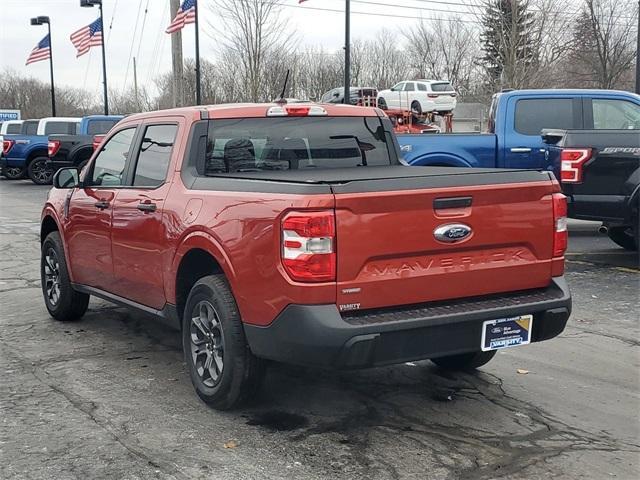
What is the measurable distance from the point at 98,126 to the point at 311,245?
64.8 ft

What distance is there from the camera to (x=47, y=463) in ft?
12.2

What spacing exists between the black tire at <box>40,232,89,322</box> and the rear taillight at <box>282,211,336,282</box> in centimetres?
347

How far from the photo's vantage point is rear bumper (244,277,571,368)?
3.63 metres

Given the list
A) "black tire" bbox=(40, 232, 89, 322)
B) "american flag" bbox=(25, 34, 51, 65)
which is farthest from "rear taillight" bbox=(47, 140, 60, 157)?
"black tire" bbox=(40, 232, 89, 322)

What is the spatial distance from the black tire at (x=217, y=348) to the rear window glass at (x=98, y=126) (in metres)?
18.2

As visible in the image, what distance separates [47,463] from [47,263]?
3509mm

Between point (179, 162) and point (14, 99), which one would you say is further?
point (14, 99)

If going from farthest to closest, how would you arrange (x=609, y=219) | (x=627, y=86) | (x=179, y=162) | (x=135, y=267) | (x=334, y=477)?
(x=627, y=86) → (x=609, y=219) → (x=135, y=267) → (x=179, y=162) → (x=334, y=477)

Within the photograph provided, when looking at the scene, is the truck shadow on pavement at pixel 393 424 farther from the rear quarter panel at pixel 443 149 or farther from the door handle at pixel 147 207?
the rear quarter panel at pixel 443 149

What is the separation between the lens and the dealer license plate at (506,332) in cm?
399

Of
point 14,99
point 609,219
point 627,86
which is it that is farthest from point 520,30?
point 14,99

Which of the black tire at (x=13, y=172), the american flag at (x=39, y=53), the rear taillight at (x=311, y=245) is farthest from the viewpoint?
the american flag at (x=39, y=53)

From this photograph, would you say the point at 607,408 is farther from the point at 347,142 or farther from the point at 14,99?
the point at 14,99

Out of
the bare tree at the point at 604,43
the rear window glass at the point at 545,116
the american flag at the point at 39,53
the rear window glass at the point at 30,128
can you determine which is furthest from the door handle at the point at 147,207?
the bare tree at the point at 604,43
